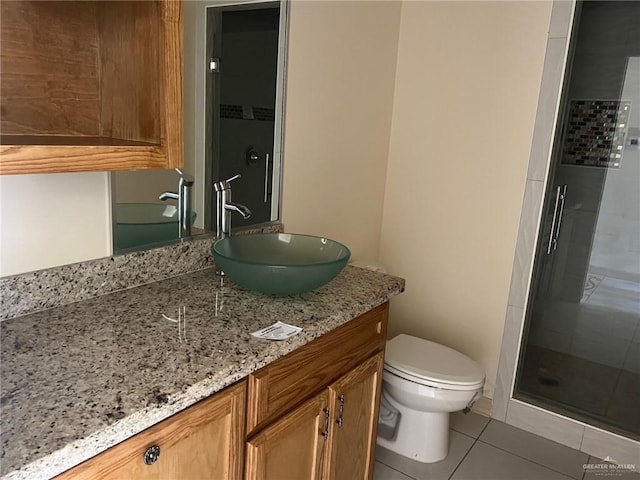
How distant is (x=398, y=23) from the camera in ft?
8.27

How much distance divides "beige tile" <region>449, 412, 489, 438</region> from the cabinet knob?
5.94 ft

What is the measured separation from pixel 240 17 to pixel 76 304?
1047mm

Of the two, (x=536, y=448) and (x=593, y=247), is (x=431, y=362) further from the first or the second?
(x=593, y=247)

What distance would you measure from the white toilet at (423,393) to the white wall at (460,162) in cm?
37

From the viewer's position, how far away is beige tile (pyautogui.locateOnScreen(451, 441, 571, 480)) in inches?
82.7

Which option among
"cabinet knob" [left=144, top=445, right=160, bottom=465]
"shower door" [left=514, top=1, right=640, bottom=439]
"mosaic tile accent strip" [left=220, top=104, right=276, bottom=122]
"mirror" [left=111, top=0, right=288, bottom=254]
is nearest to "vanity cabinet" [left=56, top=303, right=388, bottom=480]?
"cabinet knob" [left=144, top=445, right=160, bottom=465]

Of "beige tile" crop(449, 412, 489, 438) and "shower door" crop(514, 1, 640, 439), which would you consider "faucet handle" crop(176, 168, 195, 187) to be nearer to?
"shower door" crop(514, 1, 640, 439)

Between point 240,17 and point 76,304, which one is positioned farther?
point 240,17

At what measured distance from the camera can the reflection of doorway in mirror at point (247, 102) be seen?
166 centimetres

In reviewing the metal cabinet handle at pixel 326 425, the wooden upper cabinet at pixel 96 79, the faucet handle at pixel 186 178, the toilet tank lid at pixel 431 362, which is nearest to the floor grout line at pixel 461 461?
the toilet tank lid at pixel 431 362

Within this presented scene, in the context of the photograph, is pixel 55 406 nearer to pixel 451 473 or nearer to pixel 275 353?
pixel 275 353

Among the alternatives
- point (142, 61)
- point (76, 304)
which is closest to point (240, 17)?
point (142, 61)

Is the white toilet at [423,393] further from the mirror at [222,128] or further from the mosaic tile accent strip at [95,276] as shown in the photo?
the mosaic tile accent strip at [95,276]

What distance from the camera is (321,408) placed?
1.39m
